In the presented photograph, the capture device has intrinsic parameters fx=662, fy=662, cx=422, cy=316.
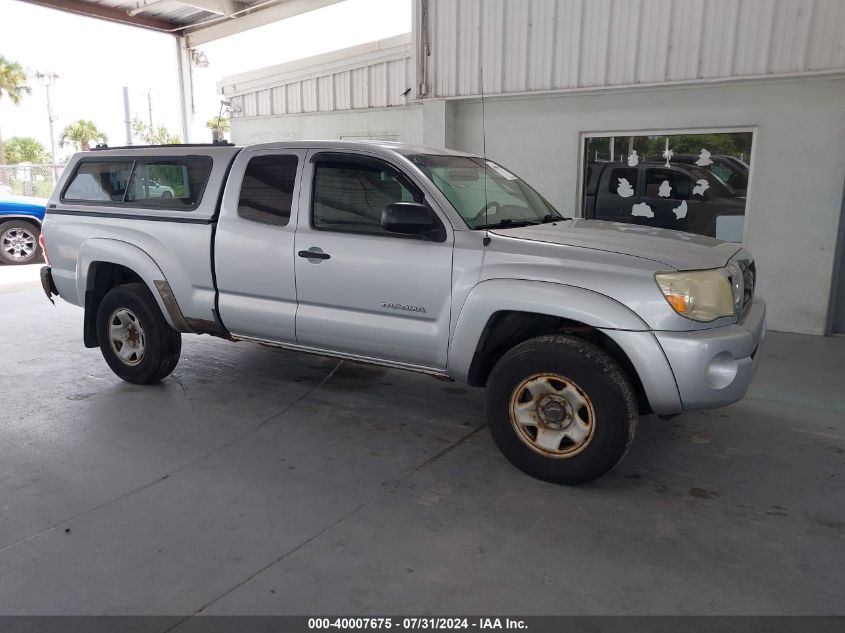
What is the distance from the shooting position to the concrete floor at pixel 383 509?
109 inches

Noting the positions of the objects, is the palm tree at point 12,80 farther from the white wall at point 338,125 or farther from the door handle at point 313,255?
the door handle at point 313,255

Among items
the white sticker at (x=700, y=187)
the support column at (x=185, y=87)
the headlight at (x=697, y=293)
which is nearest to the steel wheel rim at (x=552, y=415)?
the headlight at (x=697, y=293)

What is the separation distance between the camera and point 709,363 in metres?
3.38

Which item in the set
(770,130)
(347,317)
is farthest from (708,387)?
(770,130)

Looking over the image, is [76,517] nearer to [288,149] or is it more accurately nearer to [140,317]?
[140,317]

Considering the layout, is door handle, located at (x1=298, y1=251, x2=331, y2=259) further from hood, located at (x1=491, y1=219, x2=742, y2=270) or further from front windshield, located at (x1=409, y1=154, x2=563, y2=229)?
hood, located at (x1=491, y1=219, x2=742, y2=270)

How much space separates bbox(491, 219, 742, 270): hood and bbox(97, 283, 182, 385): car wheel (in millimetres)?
2882

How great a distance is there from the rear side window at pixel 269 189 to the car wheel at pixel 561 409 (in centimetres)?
191

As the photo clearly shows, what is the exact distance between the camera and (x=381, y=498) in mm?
3572

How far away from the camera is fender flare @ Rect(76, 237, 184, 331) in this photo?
506 cm

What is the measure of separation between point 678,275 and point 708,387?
23.5 inches

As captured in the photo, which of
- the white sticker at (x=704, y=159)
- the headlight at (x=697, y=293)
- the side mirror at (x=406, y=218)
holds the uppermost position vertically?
the white sticker at (x=704, y=159)

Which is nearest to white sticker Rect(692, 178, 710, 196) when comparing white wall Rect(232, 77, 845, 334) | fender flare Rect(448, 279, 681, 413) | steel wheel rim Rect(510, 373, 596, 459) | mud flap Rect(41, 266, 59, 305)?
white wall Rect(232, 77, 845, 334)

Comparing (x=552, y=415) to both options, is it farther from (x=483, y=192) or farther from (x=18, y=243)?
(x=18, y=243)
